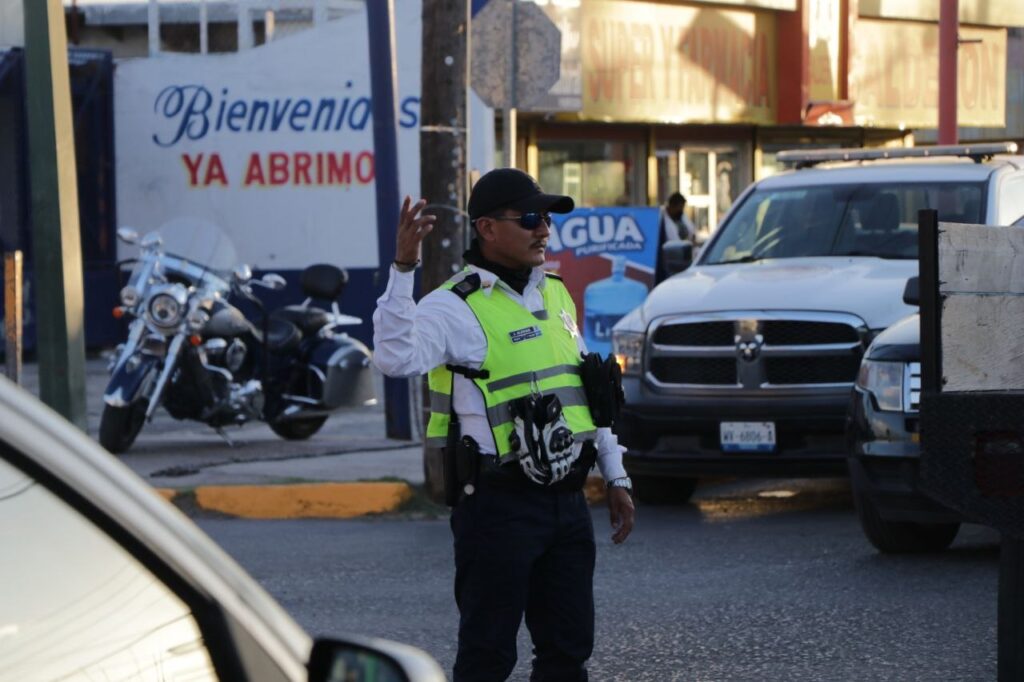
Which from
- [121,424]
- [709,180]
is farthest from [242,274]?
[709,180]

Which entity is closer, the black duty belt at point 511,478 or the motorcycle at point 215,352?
the black duty belt at point 511,478

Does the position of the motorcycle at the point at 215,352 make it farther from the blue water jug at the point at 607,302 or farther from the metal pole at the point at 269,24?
the metal pole at the point at 269,24

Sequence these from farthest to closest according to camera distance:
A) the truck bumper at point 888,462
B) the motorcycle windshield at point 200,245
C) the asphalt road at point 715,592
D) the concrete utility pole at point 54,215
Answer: the motorcycle windshield at point 200,245 → the concrete utility pole at point 54,215 → the truck bumper at point 888,462 → the asphalt road at point 715,592

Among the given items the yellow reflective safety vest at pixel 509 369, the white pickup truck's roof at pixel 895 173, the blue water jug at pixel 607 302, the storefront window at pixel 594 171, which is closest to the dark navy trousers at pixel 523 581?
the yellow reflective safety vest at pixel 509 369

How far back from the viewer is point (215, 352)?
43.9 feet

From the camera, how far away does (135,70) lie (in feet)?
72.3

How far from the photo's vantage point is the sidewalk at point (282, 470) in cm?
1123

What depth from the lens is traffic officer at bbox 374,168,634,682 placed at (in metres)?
5.03

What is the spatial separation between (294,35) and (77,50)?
2.31 m

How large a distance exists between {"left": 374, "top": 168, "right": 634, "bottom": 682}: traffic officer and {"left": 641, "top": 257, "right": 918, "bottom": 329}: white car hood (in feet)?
16.8

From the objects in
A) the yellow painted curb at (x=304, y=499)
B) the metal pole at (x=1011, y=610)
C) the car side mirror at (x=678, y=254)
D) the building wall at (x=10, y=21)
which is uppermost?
the building wall at (x=10, y=21)

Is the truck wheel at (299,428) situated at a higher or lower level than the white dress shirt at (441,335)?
lower

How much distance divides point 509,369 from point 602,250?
33.8 ft

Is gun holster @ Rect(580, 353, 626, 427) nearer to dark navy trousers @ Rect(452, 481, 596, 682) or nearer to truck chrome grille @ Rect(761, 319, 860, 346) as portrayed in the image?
dark navy trousers @ Rect(452, 481, 596, 682)
